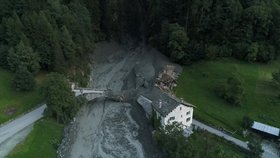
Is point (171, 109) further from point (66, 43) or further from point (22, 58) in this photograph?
point (22, 58)

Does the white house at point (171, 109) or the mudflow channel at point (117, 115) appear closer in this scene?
the white house at point (171, 109)

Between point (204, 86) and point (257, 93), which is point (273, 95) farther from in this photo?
point (204, 86)

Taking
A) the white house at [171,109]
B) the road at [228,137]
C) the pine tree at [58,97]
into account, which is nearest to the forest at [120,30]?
the pine tree at [58,97]

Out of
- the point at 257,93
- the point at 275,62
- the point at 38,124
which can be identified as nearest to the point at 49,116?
the point at 38,124

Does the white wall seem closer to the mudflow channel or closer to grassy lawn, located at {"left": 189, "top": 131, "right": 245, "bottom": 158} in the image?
grassy lawn, located at {"left": 189, "top": 131, "right": 245, "bottom": 158}

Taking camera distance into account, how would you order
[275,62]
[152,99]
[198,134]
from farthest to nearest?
[275,62], [152,99], [198,134]

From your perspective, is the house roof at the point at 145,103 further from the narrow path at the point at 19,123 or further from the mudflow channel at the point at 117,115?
the narrow path at the point at 19,123
